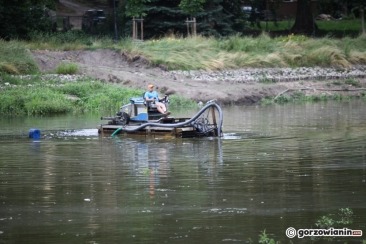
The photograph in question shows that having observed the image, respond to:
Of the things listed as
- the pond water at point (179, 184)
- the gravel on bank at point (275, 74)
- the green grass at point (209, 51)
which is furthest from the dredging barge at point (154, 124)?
the gravel on bank at point (275, 74)

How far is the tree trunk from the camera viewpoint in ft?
219

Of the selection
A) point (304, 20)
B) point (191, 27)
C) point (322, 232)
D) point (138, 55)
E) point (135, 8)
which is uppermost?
point (135, 8)

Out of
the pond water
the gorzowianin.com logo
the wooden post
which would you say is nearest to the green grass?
the wooden post

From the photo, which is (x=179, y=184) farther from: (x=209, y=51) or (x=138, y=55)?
(x=209, y=51)

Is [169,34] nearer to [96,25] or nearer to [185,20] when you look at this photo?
[185,20]

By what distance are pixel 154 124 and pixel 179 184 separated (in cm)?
1012

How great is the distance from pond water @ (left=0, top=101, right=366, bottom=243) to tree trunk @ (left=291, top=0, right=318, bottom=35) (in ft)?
102

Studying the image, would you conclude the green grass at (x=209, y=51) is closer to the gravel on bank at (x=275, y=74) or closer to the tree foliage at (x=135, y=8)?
the gravel on bank at (x=275, y=74)

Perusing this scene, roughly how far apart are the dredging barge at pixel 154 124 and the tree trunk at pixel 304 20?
34.4m

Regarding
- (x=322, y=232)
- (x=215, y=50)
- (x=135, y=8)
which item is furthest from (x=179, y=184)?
(x=135, y=8)

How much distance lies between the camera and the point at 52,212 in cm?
1912

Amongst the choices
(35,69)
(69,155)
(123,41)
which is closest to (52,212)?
(69,155)

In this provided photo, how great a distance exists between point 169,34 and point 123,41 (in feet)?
17.8

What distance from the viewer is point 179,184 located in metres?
22.3
